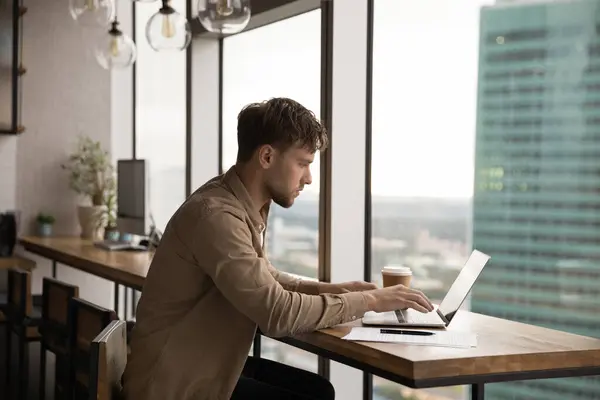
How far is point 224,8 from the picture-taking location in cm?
276

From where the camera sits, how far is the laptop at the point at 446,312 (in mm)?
2232

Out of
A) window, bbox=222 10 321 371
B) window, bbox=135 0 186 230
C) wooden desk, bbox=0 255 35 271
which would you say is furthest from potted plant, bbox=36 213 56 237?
window, bbox=222 10 321 371

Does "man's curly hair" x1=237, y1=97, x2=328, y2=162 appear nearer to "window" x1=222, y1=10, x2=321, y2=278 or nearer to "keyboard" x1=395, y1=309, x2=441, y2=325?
"keyboard" x1=395, y1=309, x2=441, y2=325

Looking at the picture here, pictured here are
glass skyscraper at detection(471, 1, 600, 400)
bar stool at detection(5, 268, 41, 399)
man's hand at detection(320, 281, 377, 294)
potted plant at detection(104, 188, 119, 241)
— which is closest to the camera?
man's hand at detection(320, 281, 377, 294)

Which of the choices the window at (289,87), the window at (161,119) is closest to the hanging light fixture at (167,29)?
the window at (289,87)

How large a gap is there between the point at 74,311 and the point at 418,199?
1.40 m

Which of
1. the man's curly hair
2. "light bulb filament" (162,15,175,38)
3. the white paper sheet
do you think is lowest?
the white paper sheet

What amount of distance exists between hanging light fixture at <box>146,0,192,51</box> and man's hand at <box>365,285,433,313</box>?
1.64 m

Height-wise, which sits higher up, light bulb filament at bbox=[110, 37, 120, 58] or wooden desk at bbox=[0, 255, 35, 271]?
light bulb filament at bbox=[110, 37, 120, 58]

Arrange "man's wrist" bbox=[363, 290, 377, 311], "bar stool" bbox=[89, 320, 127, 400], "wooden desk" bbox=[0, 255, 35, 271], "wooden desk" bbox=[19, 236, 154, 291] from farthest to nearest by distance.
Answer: "wooden desk" bbox=[0, 255, 35, 271] < "wooden desk" bbox=[19, 236, 154, 291] < "man's wrist" bbox=[363, 290, 377, 311] < "bar stool" bbox=[89, 320, 127, 400]

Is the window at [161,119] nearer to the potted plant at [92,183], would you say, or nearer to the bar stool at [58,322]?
the potted plant at [92,183]

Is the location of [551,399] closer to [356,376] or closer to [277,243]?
[356,376]

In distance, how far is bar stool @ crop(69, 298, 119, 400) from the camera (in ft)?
8.29

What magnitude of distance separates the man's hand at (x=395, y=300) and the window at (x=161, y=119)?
10.7 ft
